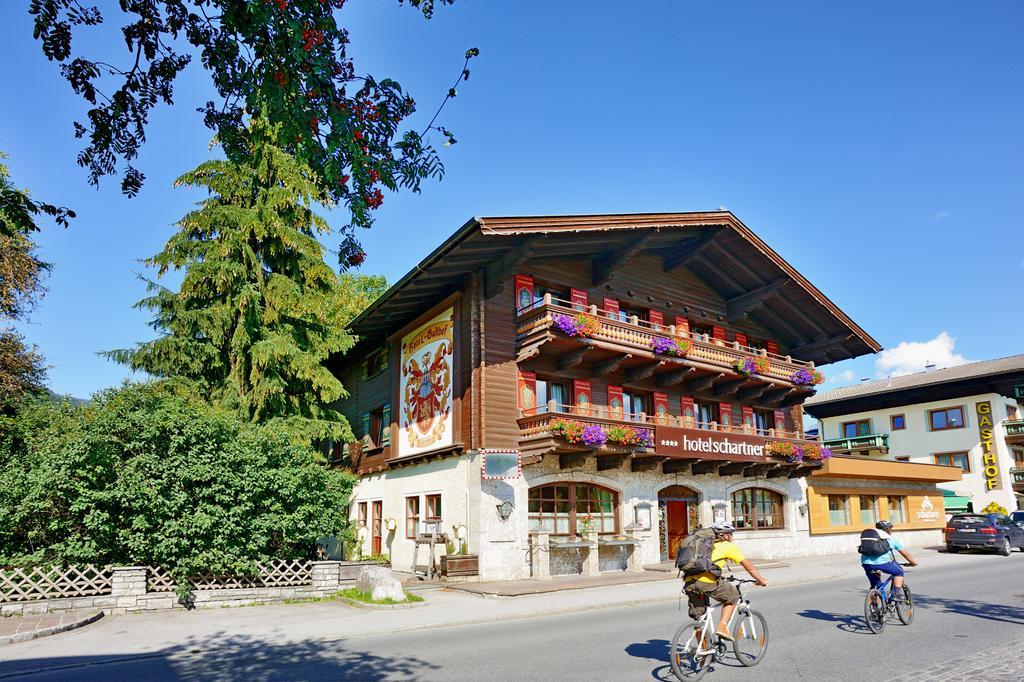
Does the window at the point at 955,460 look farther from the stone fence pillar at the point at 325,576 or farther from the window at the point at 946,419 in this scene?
the stone fence pillar at the point at 325,576

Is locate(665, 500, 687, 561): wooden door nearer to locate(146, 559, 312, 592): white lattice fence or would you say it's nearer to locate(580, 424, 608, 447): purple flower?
locate(580, 424, 608, 447): purple flower

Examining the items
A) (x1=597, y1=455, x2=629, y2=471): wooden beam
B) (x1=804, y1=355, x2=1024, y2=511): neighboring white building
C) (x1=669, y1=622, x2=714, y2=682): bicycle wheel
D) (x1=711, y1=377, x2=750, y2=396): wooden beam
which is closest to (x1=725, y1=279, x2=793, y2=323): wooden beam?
(x1=711, y1=377, x2=750, y2=396): wooden beam

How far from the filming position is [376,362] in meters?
30.0

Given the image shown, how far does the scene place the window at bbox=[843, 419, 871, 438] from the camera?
5044cm

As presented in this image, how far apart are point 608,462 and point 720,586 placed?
14996 mm

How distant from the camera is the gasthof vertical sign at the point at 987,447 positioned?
43.4 m

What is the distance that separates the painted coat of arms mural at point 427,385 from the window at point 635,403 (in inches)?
267

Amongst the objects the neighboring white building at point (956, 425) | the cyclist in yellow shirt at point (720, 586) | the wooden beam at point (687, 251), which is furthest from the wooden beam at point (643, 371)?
the neighboring white building at point (956, 425)

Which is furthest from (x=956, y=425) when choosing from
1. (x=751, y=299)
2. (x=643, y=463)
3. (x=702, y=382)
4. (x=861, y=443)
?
(x=643, y=463)

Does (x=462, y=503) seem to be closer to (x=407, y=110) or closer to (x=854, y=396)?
(x=407, y=110)

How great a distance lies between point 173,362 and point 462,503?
35.7ft

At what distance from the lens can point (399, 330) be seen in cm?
2719

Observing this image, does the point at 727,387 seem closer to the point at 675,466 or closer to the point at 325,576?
the point at 675,466

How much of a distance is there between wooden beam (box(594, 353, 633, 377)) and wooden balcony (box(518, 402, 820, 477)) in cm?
131
